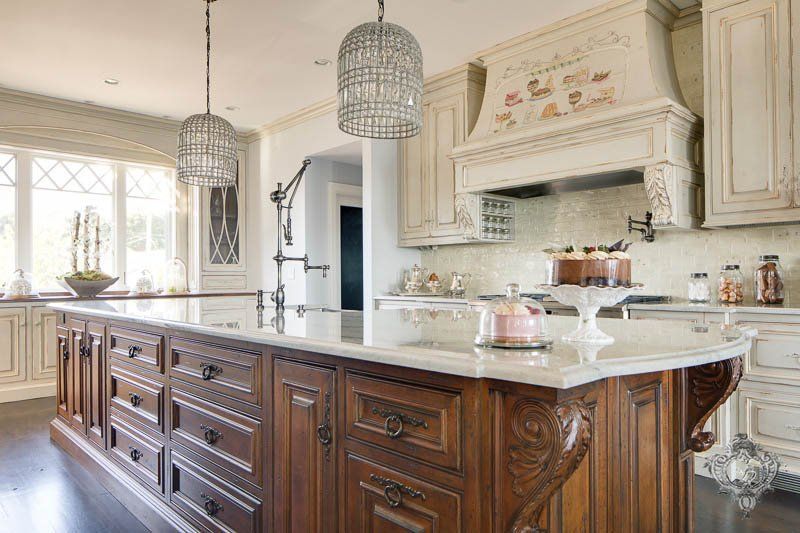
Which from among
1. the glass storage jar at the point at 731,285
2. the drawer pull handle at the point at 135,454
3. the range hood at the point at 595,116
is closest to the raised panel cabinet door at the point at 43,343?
the drawer pull handle at the point at 135,454

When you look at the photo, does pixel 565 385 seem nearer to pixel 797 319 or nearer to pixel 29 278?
pixel 797 319

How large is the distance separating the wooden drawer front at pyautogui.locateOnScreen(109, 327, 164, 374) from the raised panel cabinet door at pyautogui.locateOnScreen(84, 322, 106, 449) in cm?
17

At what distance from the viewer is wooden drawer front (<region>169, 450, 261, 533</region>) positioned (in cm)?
186

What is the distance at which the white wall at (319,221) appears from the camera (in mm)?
6016

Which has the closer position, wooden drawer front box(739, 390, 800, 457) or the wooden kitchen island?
the wooden kitchen island

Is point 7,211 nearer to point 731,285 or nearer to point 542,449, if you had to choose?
point 542,449

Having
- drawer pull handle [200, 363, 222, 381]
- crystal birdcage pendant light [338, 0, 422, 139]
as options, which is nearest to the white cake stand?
crystal birdcage pendant light [338, 0, 422, 139]

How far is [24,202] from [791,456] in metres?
6.61

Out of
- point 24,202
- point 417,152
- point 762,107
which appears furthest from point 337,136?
point 762,107

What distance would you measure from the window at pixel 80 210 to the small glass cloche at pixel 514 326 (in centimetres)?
563

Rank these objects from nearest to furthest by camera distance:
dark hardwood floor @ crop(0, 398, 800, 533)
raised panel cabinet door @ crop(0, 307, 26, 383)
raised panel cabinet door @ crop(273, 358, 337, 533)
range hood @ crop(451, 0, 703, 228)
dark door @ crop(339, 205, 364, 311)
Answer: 1. raised panel cabinet door @ crop(273, 358, 337, 533)
2. dark hardwood floor @ crop(0, 398, 800, 533)
3. range hood @ crop(451, 0, 703, 228)
4. raised panel cabinet door @ crop(0, 307, 26, 383)
5. dark door @ crop(339, 205, 364, 311)

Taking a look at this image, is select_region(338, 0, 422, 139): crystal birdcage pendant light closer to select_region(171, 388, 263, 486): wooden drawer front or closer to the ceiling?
select_region(171, 388, 263, 486): wooden drawer front

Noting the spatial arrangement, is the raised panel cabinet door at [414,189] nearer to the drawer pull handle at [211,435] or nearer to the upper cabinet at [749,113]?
the upper cabinet at [749,113]

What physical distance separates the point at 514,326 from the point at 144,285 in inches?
222
